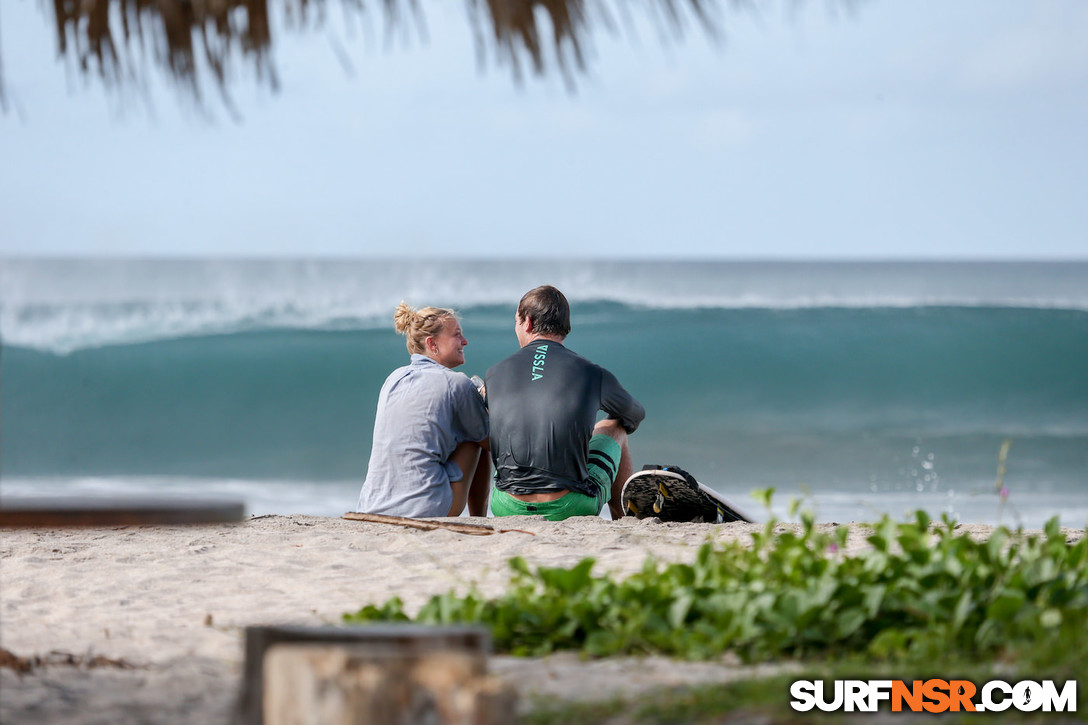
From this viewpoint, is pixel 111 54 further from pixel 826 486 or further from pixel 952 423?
pixel 952 423

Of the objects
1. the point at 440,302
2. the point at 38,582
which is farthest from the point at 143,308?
the point at 38,582

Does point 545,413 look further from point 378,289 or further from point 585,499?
point 378,289

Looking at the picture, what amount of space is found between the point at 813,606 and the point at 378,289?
24.2 m

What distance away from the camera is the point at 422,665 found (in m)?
1.55

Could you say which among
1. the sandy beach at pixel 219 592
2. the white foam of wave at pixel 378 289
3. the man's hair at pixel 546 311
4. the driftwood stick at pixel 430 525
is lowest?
the sandy beach at pixel 219 592

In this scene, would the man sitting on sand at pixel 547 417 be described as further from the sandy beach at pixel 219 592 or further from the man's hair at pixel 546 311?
the sandy beach at pixel 219 592

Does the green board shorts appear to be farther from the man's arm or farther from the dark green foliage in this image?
the dark green foliage

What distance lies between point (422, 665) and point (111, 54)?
1961 millimetres

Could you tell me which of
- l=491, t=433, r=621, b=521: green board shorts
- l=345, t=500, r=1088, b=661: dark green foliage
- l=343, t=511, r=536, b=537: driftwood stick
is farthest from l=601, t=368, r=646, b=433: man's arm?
l=345, t=500, r=1088, b=661: dark green foliage

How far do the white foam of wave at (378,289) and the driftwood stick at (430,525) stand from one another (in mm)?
12992

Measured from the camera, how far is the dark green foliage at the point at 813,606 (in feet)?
7.27

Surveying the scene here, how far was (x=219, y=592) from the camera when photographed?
130 inches

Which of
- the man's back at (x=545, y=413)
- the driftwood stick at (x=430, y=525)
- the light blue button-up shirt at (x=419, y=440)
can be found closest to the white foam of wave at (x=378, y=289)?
the light blue button-up shirt at (x=419, y=440)

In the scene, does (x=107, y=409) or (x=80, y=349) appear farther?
(x=80, y=349)
